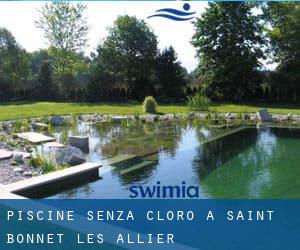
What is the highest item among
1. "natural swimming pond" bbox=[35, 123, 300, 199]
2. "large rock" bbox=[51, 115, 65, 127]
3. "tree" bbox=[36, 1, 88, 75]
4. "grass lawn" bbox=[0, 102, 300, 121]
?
"tree" bbox=[36, 1, 88, 75]

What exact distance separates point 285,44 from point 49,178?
1873 cm

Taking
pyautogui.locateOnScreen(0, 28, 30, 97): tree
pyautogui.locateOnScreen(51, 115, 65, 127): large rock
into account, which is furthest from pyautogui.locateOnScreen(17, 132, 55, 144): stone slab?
pyautogui.locateOnScreen(0, 28, 30, 97): tree

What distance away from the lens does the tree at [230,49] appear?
20.3m

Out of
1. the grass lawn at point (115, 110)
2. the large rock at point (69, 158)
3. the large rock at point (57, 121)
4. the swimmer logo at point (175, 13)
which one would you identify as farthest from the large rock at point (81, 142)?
the swimmer logo at point (175, 13)

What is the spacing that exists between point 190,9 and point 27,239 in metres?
13.2

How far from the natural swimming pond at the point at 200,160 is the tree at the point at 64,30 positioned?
19197 millimetres

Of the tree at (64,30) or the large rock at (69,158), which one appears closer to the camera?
the large rock at (69,158)

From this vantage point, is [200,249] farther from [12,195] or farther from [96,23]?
[96,23]

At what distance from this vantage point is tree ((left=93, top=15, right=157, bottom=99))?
2483 centimetres

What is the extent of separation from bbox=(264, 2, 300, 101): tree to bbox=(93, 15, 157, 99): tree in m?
8.09

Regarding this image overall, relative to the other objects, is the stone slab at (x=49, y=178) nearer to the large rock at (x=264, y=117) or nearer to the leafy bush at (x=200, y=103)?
the large rock at (x=264, y=117)

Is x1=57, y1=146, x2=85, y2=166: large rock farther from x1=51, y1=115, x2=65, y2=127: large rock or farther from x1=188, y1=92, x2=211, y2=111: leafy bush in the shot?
x1=188, y1=92, x2=211, y2=111: leafy bush

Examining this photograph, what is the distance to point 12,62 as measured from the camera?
30.6m

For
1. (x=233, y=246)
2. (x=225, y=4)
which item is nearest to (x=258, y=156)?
(x=233, y=246)
